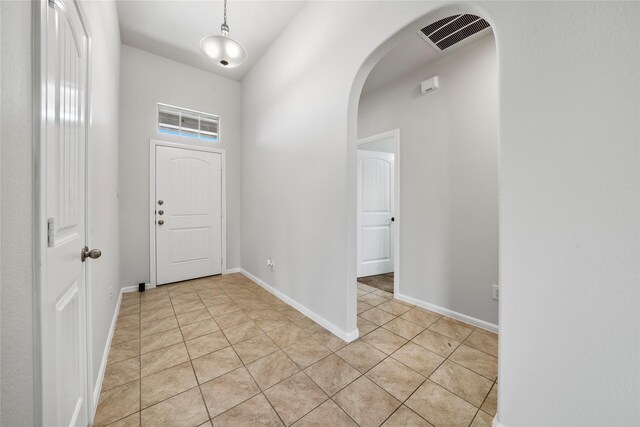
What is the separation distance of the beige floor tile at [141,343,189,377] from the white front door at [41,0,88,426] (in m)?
0.50

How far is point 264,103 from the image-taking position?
329 cm

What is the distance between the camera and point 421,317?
2449 millimetres

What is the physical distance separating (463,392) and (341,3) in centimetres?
306

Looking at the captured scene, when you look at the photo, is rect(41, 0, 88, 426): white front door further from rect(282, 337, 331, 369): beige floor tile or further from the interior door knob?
rect(282, 337, 331, 369): beige floor tile

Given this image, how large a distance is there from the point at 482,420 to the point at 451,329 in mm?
1003

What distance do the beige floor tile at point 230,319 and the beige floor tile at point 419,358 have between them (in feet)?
4.71

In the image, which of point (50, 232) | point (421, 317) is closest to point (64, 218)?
point (50, 232)

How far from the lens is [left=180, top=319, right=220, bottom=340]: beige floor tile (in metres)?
2.08

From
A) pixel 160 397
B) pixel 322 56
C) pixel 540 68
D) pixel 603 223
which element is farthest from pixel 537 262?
pixel 322 56

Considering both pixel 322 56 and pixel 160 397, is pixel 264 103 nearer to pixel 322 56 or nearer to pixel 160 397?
pixel 322 56

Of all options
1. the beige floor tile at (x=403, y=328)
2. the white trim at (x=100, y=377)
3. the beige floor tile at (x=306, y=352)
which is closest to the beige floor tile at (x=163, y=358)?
the white trim at (x=100, y=377)

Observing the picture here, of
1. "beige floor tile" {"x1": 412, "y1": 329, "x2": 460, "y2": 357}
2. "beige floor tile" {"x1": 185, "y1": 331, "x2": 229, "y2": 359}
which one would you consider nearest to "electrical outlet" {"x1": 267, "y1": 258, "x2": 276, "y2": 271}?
"beige floor tile" {"x1": 185, "y1": 331, "x2": 229, "y2": 359}

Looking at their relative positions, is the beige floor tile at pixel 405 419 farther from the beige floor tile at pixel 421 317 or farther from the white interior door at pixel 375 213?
the white interior door at pixel 375 213

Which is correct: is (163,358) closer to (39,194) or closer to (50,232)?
(50,232)
